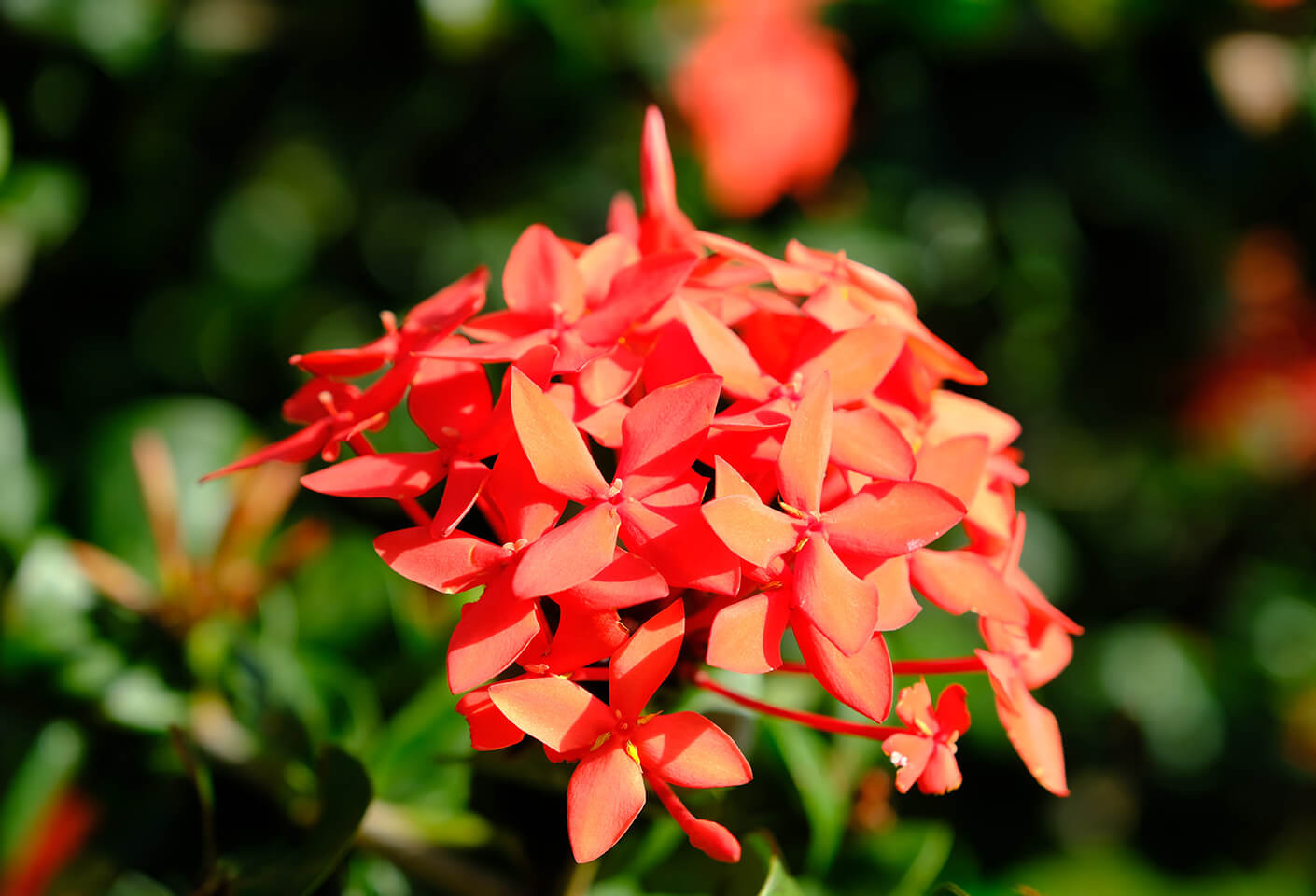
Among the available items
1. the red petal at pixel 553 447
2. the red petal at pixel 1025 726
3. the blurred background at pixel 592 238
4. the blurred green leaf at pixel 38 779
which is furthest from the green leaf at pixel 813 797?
the blurred green leaf at pixel 38 779

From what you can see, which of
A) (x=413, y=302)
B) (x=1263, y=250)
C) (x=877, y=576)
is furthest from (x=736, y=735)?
(x=1263, y=250)

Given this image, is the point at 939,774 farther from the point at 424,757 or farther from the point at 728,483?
the point at 424,757

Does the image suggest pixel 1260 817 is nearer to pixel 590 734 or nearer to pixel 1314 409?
pixel 1314 409

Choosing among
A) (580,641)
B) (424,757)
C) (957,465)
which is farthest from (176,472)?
(957,465)

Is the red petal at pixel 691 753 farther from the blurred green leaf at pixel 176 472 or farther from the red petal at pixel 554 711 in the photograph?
the blurred green leaf at pixel 176 472

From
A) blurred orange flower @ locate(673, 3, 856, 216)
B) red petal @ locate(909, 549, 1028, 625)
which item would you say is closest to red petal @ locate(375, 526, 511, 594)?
red petal @ locate(909, 549, 1028, 625)
